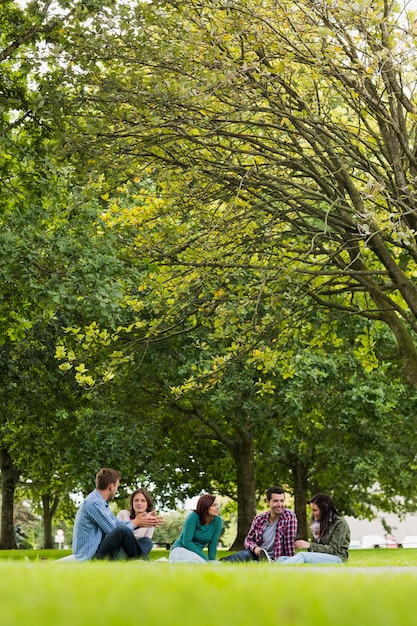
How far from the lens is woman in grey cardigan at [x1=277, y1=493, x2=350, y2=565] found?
1165 centimetres

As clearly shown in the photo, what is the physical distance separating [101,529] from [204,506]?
6.63 feet

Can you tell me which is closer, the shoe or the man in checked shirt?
the man in checked shirt

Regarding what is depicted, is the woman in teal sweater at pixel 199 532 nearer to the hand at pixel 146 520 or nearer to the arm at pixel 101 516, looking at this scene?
the hand at pixel 146 520

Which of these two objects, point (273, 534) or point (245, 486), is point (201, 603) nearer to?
point (273, 534)

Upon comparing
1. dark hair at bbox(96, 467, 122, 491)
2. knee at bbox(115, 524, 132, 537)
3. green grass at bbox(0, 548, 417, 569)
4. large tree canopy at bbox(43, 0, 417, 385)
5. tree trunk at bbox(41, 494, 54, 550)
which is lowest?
green grass at bbox(0, 548, 417, 569)

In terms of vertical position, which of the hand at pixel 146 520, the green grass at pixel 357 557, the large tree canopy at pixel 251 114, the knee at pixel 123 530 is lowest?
the green grass at pixel 357 557

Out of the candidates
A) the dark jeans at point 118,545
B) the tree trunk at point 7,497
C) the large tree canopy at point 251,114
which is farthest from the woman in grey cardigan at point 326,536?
the tree trunk at point 7,497

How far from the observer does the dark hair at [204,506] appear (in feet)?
39.2

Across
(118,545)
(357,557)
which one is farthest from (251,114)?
(357,557)

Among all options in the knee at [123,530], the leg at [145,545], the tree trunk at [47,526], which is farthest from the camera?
the tree trunk at [47,526]

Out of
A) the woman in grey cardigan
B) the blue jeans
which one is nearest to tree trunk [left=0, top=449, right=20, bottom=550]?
the woman in grey cardigan

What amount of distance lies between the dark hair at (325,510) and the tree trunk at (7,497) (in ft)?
79.5

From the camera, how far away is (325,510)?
39.1ft

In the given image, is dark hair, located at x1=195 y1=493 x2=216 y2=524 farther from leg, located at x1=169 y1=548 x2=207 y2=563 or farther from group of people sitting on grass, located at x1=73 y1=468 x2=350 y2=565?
leg, located at x1=169 y1=548 x2=207 y2=563
